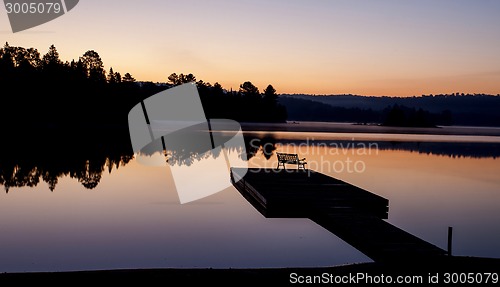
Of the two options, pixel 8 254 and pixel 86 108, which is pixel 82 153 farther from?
pixel 86 108

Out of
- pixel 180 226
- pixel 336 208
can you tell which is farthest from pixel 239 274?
pixel 336 208

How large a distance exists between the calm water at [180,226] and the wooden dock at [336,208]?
1.45ft

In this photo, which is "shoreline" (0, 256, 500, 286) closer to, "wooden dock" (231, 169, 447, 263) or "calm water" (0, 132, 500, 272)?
"wooden dock" (231, 169, 447, 263)

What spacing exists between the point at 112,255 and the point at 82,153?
2855cm

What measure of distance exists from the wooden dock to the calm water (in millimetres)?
442

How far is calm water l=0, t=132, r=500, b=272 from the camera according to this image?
39.3ft

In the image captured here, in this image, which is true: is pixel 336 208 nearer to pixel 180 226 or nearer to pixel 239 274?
pixel 180 226

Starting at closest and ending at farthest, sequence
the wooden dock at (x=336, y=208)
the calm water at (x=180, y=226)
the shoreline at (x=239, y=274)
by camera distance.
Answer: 1. the shoreline at (x=239, y=274)
2. the wooden dock at (x=336, y=208)
3. the calm water at (x=180, y=226)

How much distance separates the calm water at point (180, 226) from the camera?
→ 12.0 meters

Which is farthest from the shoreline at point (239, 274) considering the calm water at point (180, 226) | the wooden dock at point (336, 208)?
the calm water at point (180, 226)

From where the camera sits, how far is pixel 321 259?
40.3 ft

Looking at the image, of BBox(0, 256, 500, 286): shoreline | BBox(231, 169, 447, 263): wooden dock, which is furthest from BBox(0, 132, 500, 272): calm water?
BBox(0, 256, 500, 286): shoreline

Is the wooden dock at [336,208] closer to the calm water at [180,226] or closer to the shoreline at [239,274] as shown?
the calm water at [180,226]

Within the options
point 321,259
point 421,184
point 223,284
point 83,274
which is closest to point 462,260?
point 321,259
